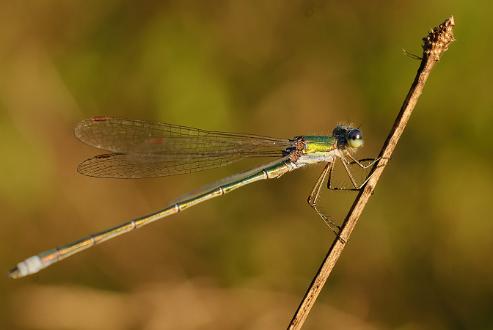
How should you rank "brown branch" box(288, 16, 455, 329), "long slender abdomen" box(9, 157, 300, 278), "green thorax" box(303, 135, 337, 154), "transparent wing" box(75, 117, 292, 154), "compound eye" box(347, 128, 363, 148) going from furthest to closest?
"transparent wing" box(75, 117, 292, 154)
"green thorax" box(303, 135, 337, 154)
"compound eye" box(347, 128, 363, 148)
"long slender abdomen" box(9, 157, 300, 278)
"brown branch" box(288, 16, 455, 329)

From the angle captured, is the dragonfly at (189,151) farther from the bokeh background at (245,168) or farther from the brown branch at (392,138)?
the brown branch at (392,138)

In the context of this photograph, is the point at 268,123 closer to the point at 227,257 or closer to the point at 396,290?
the point at 227,257

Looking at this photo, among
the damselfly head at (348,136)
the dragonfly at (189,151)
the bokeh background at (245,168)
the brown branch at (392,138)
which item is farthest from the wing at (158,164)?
the brown branch at (392,138)

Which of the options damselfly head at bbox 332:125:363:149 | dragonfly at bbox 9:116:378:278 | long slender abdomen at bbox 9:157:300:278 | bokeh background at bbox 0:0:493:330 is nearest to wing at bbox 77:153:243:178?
dragonfly at bbox 9:116:378:278

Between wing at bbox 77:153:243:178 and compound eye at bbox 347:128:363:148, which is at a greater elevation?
wing at bbox 77:153:243:178

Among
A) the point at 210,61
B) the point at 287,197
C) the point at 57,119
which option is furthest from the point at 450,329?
the point at 57,119

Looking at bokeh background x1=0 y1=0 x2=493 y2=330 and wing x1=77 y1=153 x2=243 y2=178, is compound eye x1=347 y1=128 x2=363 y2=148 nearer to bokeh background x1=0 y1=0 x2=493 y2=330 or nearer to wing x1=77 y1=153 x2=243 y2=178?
bokeh background x1=0 y1=0 x2=493 y2=330

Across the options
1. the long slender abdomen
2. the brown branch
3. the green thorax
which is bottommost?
the brown branch
